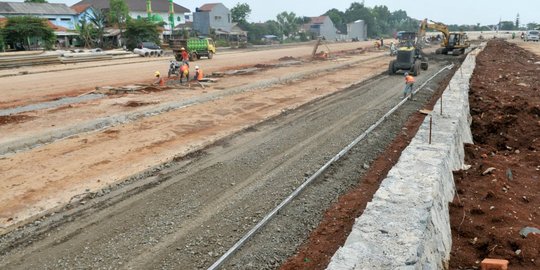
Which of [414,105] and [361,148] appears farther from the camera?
[414,105]

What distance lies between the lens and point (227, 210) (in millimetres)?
Answer: 7387

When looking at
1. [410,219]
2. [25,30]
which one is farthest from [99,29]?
[410,219]

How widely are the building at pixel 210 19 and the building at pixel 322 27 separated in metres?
33.0

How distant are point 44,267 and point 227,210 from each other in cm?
286

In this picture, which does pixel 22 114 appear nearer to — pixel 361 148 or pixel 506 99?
pixel 361 148

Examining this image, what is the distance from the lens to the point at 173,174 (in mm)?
9234

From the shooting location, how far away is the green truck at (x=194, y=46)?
40.6m

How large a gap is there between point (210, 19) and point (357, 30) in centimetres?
5622

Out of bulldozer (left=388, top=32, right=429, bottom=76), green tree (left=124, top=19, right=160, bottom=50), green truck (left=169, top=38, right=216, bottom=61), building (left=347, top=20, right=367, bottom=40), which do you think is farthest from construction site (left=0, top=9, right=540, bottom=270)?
building (left=347, top=20, right=367, bottom=40)

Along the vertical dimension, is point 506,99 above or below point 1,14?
below

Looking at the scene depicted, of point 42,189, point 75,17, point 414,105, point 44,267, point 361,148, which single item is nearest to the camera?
point 44,267

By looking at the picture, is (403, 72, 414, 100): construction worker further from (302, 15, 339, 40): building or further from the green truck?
(302, 15, 339, 40): building

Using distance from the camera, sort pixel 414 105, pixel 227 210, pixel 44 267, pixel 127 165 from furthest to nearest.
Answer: pixel 414 105 → pixel 127 165 → pixel 227 210 → pixel 44 267

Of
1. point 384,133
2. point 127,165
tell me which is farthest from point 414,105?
point 127,165
